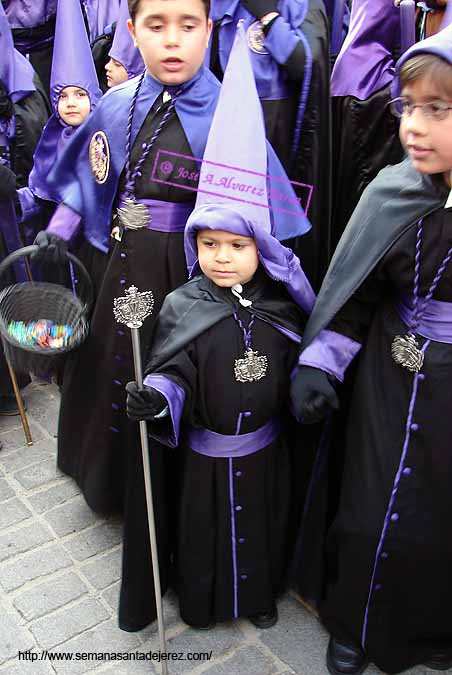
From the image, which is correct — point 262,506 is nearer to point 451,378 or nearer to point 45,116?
point 451,378

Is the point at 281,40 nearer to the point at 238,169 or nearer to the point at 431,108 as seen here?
the point at 238,169

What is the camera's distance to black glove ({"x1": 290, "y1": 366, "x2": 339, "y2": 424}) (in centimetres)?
204

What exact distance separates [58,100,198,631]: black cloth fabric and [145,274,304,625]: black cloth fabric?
0.44ft

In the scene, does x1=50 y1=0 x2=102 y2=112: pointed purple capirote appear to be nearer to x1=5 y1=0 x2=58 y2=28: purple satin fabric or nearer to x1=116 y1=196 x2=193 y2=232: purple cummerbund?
x1=116 y1=196 x2=193 y2=232: purple cummerbund

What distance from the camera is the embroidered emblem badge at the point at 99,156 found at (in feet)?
8.07

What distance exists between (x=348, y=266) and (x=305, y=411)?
0.46 meters

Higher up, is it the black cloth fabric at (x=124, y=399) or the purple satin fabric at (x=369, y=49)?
the purple satin fabric at (x=369, y=49)

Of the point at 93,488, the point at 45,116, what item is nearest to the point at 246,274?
the point at 93,488

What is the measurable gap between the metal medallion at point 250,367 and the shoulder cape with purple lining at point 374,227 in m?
0.16

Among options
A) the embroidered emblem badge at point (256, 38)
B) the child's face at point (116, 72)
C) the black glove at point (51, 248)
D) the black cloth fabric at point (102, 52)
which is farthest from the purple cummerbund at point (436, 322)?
the black cloth fabric at point (102, 52)

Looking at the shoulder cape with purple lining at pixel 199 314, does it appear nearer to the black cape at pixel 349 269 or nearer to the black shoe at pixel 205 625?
the black cape at pixel 349 269

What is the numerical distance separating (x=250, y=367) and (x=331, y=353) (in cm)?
26

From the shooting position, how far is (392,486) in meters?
2.09

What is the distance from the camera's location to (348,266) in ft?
6.62
